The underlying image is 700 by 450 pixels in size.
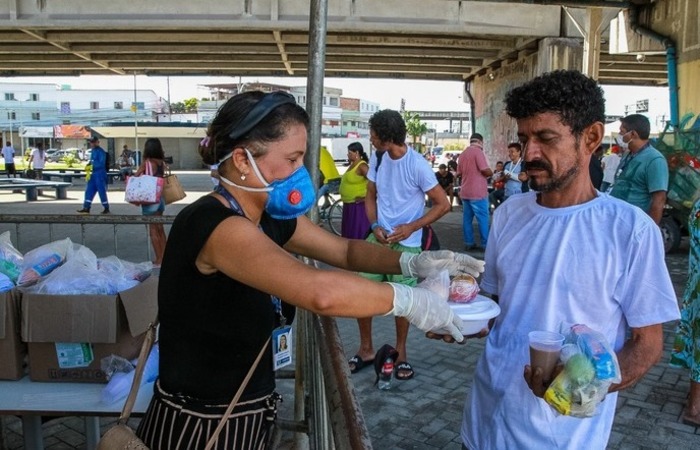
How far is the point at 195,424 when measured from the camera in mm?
1902

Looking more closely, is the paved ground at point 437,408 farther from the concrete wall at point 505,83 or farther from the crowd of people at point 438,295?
the concrete wall at point 505,83

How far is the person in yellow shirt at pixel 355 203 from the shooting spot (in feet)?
20.6

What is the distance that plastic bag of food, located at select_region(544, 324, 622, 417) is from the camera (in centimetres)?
145

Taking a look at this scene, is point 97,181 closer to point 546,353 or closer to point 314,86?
point 314,86

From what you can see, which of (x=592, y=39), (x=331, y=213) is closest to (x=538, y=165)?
(x=331, y=213)

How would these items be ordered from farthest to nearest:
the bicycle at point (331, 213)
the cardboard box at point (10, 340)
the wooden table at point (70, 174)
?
1. the wooden table at point (70, 174)
2. the bicycle at point (331, 213)
3. the cardboard box at point (10, 340)

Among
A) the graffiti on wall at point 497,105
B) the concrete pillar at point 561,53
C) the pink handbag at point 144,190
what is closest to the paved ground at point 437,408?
the pink handbag at point 144,190

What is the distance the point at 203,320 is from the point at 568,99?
1.36 meters

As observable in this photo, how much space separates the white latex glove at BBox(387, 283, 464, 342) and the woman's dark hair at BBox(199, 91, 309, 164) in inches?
25.5

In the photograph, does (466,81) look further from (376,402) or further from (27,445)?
(27,445)

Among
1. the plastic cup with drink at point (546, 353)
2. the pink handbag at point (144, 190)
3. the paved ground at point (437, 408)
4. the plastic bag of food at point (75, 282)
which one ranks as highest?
the pink handbag at point (144, 190)

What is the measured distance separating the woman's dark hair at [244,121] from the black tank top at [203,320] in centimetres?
21

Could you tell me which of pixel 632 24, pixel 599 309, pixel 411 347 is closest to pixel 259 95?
pixel 599 309

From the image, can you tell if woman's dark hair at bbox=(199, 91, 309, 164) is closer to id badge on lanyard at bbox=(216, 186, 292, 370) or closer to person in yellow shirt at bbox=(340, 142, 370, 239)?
id badge on lanyard at bbox=(216, 186, 292, 370)
